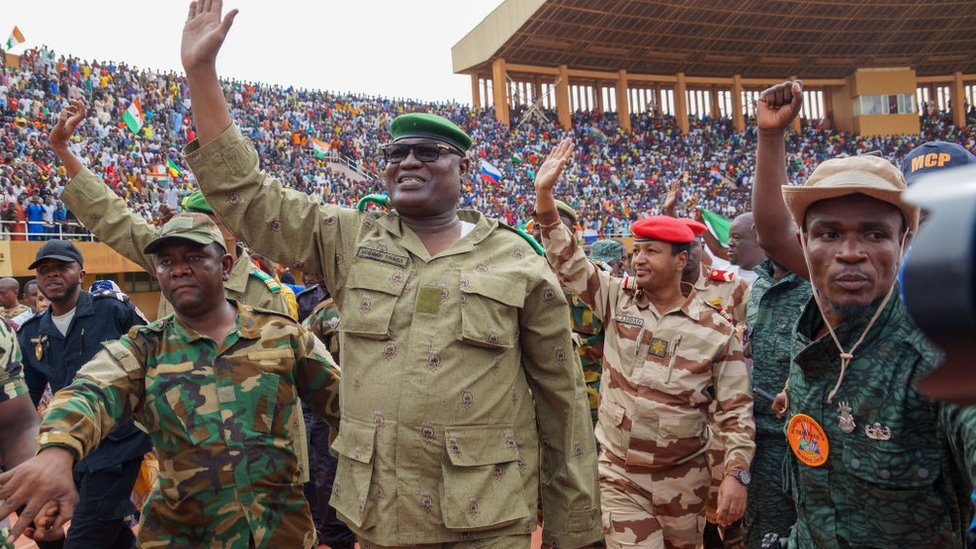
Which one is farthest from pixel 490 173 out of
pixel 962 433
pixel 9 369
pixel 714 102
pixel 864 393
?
pixel 962 433

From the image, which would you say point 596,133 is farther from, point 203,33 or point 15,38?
point 203,33

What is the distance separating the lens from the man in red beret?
3.61 metres

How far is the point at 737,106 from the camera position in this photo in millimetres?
40188

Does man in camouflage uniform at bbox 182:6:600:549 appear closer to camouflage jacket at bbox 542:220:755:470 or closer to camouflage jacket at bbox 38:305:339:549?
camouflage jacket at bbox 38:305:339:549

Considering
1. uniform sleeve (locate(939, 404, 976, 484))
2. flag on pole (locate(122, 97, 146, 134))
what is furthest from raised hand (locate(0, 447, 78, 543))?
flag on pole (locate(122, 97, 146, 134))

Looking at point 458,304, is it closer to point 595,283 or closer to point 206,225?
point 206,225

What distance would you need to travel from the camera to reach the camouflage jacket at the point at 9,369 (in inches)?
101

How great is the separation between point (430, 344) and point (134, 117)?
21423 millimetres

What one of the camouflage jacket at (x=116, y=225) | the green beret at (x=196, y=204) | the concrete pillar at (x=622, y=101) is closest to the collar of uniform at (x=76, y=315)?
the camouflage jacket at (x=116, y=225)

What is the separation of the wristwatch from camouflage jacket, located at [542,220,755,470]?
5.7 inches

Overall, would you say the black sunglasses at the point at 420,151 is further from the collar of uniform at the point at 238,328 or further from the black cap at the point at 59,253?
the black cap at the point at 59,253

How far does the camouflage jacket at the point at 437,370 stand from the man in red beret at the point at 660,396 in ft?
3.40

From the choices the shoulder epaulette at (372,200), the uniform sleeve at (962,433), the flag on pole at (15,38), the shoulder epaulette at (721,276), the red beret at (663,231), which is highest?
the flag on pole at (15,38)

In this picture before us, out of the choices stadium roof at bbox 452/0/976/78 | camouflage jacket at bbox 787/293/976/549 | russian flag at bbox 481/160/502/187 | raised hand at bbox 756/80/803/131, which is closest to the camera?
camouflage jacket at bbox 787/293/976/549
